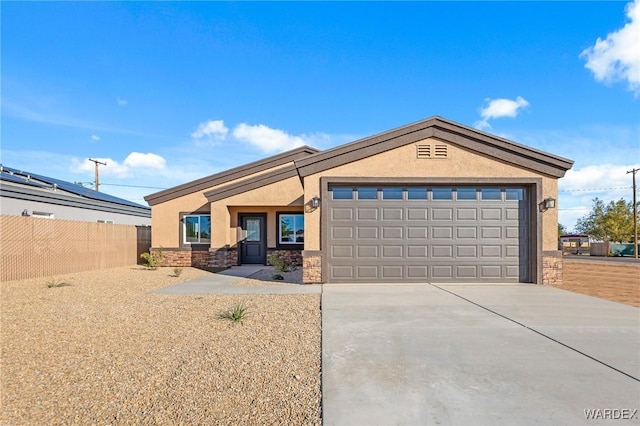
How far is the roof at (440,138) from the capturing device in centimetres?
1044

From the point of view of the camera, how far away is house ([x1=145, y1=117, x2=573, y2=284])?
34.4ft

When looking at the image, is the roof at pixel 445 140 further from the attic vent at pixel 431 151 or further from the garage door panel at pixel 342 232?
the garage door panel at pixel 342 232

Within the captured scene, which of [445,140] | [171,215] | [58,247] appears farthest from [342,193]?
[58,247]

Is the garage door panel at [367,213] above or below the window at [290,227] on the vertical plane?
above

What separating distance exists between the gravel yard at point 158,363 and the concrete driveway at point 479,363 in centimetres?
50

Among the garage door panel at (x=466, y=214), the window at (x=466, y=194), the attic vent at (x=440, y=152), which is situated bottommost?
the garage door panel at (x=466, y=214)

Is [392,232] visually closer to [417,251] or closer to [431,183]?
[417,251]

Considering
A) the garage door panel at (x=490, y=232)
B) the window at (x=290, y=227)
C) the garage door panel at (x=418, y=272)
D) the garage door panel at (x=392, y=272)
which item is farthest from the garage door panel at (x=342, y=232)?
the window at (x=290, y=227)

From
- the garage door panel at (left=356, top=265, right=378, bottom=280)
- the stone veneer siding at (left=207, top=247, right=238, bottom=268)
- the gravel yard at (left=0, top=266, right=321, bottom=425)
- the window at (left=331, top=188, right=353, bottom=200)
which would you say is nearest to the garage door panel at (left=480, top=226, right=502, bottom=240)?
the garage door panel at (left=356, top=265, right=378, bottom=280)

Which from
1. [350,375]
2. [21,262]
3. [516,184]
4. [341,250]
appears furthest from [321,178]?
[21,262]

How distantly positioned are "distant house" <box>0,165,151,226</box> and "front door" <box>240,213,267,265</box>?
30.4ft

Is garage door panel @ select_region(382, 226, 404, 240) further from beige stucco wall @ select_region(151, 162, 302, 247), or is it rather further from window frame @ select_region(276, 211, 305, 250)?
beige stucco wall @ select_region(151, 162, 302, 247)

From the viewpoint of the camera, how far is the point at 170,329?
5.70 metres
